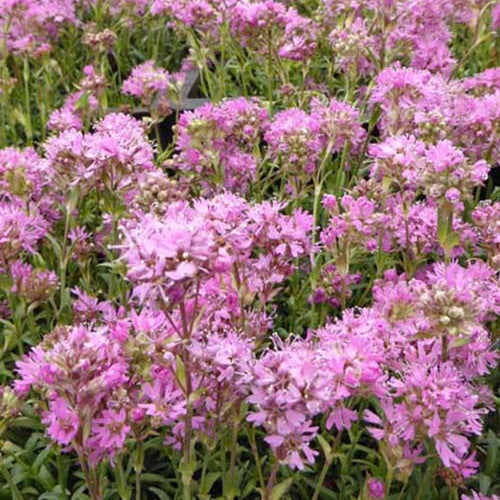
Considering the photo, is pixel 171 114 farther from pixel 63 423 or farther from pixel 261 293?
pixel 63 423

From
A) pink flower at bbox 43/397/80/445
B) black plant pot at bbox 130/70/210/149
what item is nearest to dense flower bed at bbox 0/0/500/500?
pink flower at bbox 43/397/80/445

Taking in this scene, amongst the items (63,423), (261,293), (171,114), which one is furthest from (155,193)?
(171,114)

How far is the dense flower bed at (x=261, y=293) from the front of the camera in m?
1.45

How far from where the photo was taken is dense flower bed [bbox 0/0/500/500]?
56.9 inches

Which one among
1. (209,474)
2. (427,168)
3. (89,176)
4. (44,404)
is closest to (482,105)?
(427,168)

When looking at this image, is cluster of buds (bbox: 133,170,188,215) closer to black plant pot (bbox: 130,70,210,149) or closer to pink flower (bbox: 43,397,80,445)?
pink flower (bbox: 43,397,80,445)

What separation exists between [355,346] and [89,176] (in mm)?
877

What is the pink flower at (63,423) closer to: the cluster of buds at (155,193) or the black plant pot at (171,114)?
the cluster of buds at (155,193)

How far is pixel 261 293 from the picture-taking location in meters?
1.84

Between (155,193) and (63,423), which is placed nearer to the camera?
(63,423)

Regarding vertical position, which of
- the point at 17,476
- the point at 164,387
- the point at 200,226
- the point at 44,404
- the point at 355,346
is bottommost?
the point at 17,476

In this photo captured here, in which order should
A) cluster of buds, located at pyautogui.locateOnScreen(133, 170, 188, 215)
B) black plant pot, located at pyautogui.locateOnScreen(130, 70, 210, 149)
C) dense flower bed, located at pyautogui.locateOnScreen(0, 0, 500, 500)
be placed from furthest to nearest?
black plant pot, located at pyautogui.locateOnScreen(130, 70, 210, 149), cluster of buds, located at pyautogui.locateOnScreen(133, 170, 188, 215), dense flower bed, located at pyautogui.locateOnScreen(0, 0, 500, 500)

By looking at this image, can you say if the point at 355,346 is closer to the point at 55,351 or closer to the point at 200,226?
the point at 200,226

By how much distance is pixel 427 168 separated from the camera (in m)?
1.88
